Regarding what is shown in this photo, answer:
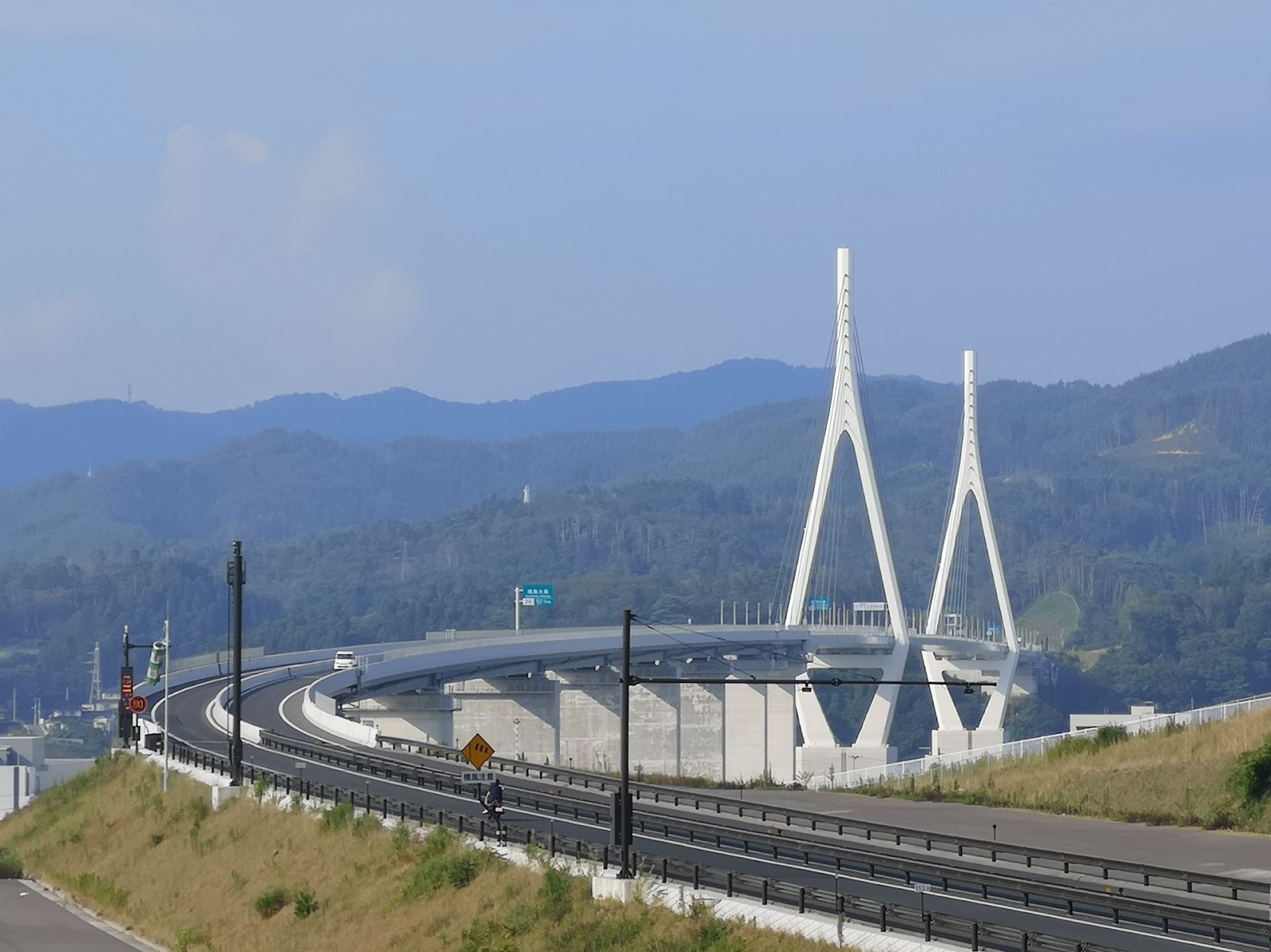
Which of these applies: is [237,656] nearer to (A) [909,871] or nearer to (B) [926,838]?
(B) [926,838]

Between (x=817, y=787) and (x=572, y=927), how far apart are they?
3695cm

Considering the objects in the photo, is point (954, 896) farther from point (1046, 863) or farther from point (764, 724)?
point (764, 724)

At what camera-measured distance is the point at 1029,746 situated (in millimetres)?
66312

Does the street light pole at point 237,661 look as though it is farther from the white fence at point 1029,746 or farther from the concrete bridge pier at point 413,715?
the concrete bridge pier at point 413,715

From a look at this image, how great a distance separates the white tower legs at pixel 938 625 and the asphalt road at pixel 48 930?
8138 cm

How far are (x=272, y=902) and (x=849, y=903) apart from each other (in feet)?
58.2

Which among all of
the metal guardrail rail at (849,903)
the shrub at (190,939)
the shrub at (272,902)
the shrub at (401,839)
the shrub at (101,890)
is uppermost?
the metal guardrail rail at (849,903)

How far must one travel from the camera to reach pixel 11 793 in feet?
471

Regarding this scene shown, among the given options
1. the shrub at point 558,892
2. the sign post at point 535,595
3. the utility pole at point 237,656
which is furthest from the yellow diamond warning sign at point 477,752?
the sign post at point 535,595

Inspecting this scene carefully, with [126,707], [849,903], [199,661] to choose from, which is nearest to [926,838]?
[849,903]

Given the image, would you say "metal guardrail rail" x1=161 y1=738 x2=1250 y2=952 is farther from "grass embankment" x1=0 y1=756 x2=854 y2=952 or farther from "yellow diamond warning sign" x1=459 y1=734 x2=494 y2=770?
"yellow diamond warning sign" x1=459 y1=734 x2=494 y2=770

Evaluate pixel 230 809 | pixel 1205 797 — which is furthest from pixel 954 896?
pixel 230 809

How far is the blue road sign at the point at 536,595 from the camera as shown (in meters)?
151

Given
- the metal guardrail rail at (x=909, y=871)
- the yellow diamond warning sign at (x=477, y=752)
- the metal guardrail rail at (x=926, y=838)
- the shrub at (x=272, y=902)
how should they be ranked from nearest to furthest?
the metal guardrail rail at (x=909, y=871), the metal guardrail rail at (x=926, y=838), the yellow diamond warning sign at (x=477, y=752), the shrub at (x=272, y=902)
